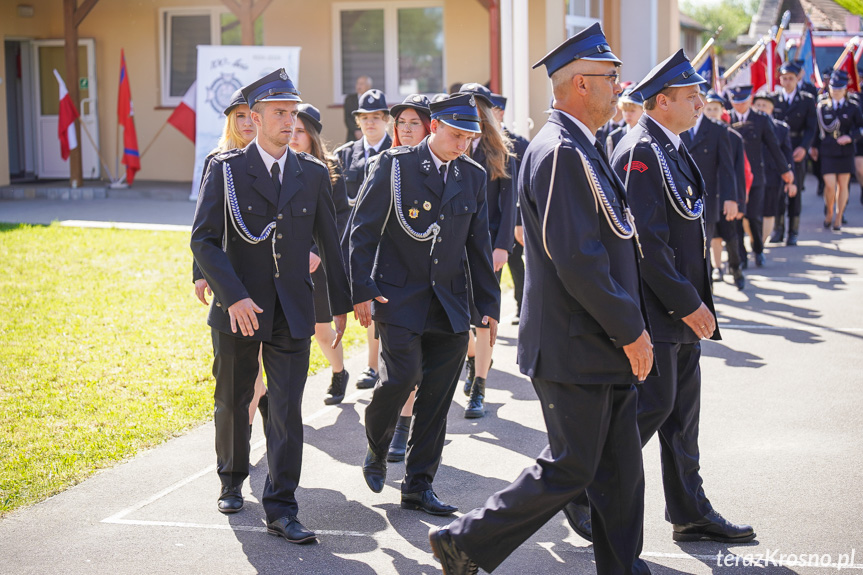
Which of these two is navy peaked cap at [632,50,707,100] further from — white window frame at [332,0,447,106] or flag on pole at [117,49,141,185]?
flag on pole at [117,49,141,185]

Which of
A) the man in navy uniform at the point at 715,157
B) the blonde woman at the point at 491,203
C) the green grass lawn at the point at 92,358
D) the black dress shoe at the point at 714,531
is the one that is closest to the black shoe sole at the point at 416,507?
the black dress shoe at the point at 714,531

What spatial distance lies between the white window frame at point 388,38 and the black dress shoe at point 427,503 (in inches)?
598

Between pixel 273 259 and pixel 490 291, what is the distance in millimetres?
1178

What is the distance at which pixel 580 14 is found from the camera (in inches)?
730

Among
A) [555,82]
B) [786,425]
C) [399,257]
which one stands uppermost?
[555,82]

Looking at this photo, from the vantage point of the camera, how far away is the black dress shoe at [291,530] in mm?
4559

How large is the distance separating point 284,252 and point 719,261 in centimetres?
794

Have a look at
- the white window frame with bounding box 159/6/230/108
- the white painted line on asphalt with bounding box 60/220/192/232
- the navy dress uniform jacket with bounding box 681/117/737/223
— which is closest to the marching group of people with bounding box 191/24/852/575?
the navy dress uniform jacket with bounding box 681/117/737/223

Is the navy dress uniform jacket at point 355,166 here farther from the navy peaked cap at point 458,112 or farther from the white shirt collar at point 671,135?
the white shirt collar at point 671,135

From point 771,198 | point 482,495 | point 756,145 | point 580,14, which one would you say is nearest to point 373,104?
point 482,495

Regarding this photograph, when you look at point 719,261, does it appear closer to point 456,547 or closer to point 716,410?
point 716,410

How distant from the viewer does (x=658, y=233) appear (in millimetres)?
4301

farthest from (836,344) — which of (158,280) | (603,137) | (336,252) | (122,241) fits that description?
(122,241)

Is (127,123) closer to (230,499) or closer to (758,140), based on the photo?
(758,140)
